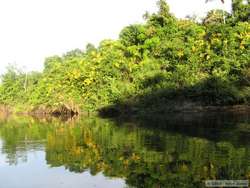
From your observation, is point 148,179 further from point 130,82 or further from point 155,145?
point 130,82

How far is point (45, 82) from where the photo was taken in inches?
3442

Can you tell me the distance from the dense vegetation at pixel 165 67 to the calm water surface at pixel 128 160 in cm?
2352

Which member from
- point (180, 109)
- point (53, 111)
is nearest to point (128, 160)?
point (180, 109)

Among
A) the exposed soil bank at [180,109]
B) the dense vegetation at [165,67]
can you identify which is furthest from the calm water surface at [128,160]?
the dense vegetation at [165,67]

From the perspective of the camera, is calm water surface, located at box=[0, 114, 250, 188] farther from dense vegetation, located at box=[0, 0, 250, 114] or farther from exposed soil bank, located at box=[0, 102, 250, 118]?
dense vegetation, located at box=[0, 0, 250, 114]

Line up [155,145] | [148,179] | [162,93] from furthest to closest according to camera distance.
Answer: [162,93], [155,145], [148,179]

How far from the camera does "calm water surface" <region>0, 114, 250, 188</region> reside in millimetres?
16500

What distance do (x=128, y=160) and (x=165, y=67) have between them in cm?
4224

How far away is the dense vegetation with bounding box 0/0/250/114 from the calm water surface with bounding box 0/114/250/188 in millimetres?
23521

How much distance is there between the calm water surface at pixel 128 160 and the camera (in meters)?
16.5

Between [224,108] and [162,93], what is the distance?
8030 mm

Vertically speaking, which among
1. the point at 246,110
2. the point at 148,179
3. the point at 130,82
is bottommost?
the point at 148,179

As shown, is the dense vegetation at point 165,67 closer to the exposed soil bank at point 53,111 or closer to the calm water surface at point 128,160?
the exposed soil bank at point 53,111

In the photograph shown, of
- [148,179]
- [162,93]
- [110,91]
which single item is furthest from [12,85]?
[148,179]
